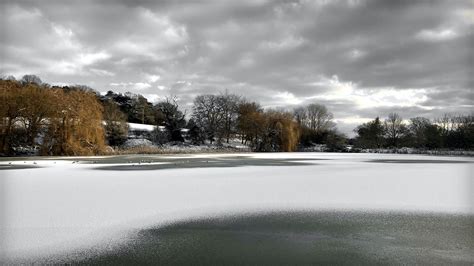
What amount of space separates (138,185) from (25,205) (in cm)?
364

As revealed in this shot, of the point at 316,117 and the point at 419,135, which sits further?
the point at 316,117

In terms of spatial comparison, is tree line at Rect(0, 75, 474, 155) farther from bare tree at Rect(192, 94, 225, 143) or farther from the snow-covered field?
the snow-covered field

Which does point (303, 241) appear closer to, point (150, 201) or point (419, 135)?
point (150, 201)

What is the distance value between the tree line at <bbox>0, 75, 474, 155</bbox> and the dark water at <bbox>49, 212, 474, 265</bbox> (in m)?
26.7

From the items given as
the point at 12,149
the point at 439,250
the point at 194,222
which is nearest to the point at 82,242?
the point at 194,222

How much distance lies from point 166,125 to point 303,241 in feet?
163

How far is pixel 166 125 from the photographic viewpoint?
5409 centimetres

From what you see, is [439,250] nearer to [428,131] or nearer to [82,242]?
[82,242]

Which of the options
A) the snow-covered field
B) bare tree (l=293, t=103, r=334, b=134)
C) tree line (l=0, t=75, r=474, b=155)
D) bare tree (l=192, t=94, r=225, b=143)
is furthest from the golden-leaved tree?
bare tree (l=293, t=103, r=334, b=134)

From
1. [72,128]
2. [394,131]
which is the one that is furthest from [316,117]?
[72,128]

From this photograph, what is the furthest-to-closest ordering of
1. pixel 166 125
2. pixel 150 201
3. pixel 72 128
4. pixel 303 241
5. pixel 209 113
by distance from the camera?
1. pixel 209 113
2. pixel 166 125
3. pixel 72 128
4. pixel 150 201
5. pixel 303 241

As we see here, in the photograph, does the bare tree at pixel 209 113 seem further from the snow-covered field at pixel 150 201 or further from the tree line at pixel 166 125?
the snow-covered field at pixel 150 201

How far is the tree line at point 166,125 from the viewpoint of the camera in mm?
30484

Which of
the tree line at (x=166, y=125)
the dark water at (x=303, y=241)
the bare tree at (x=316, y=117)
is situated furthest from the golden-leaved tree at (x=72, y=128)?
the bare tree at (x=316, y=117)
